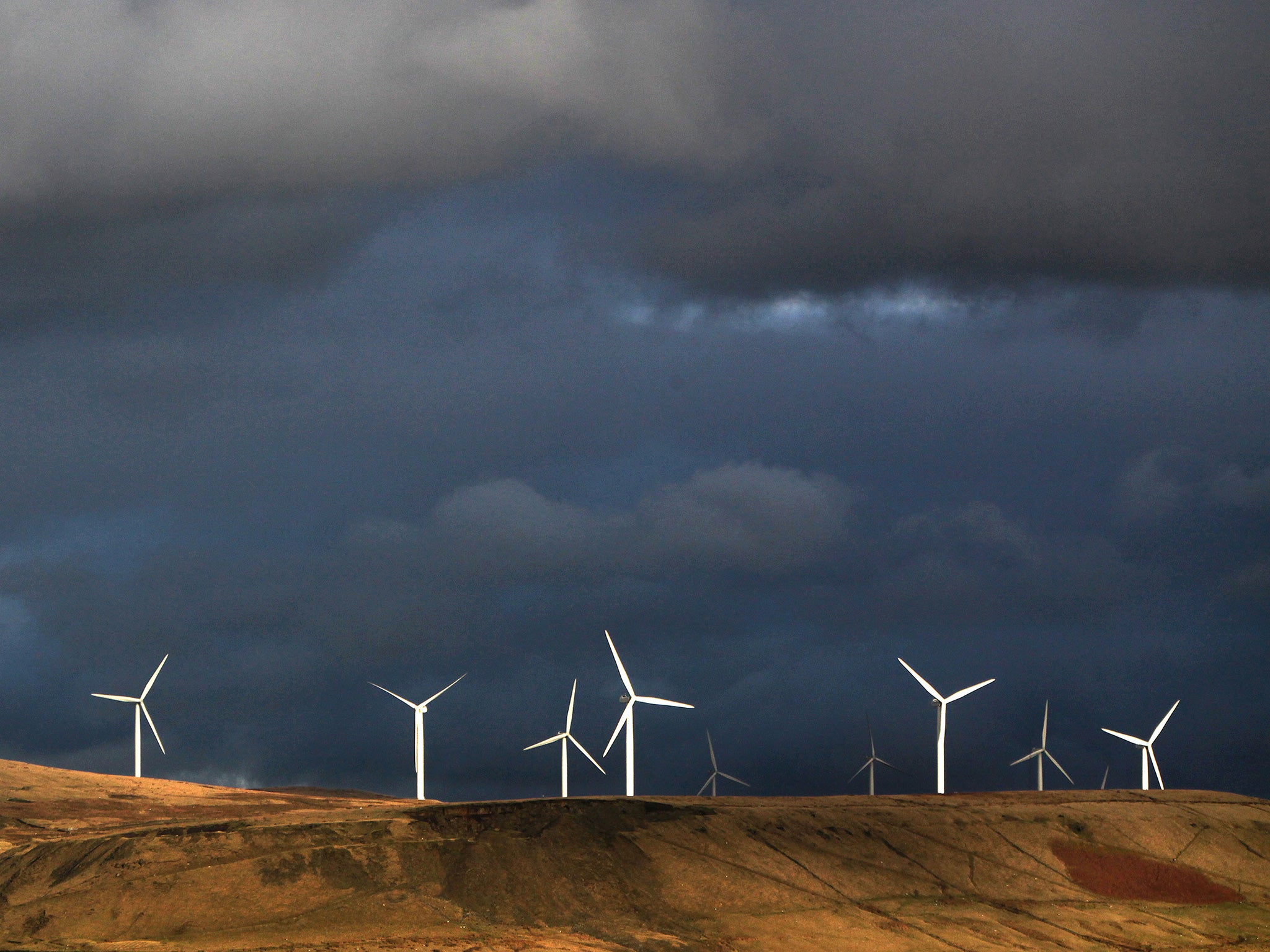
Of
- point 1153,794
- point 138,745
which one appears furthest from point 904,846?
point 138,745

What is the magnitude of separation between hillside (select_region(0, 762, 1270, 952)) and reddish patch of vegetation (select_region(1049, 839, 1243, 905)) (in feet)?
0.62

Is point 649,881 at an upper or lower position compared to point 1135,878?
upper

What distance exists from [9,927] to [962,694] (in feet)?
305

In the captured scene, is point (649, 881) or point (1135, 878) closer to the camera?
point (649, 881)

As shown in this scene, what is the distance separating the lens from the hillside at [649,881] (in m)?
73.5

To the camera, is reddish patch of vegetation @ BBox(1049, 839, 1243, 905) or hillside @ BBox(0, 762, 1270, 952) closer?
hillside @ BBox(0, 762, 1270, 952)

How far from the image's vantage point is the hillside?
241 feet

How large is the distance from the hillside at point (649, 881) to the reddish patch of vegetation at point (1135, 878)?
0.62 ft

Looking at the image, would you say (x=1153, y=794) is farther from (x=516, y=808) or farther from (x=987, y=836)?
(x=516, y=808)

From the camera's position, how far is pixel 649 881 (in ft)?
264

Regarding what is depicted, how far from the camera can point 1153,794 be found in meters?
118

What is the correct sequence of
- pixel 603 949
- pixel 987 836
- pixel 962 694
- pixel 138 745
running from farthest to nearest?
1. pixel 138 745
2. pixel 962 694
3. pixel 987 836
4. pixel 603 949

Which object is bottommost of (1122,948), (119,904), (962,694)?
(1122,948)

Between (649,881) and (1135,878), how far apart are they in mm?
37569
